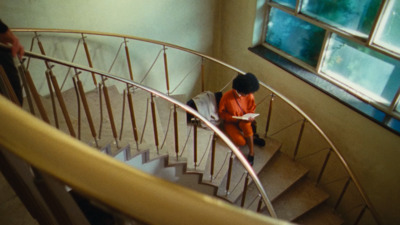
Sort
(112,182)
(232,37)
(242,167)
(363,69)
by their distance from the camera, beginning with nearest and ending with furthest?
(112,182), (363,69), (242,167), (232,37)

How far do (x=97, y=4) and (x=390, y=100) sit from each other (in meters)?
3.28

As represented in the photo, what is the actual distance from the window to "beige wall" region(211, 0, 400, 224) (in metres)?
0.22

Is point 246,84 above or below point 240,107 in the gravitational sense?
above

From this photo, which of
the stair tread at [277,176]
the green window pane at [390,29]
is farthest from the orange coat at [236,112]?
the green window pane at [390,29]

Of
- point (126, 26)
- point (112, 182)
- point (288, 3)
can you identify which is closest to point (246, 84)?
point (288, 3)

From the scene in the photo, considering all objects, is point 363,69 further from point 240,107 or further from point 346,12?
point 240,107

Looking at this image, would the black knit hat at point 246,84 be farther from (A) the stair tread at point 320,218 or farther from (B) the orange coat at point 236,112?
(A) the stair tread at point 320,218

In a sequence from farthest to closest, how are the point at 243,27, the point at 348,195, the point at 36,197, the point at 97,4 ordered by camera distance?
the point at 243,27 → the point at 348,195 → the point at 97,4 → the point at 36,197

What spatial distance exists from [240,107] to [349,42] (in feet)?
4.69

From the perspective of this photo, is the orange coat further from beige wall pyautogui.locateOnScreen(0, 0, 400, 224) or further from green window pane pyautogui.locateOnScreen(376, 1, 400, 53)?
green window pane pyautogui.locateOnScreen(376, 1, 400, 53)

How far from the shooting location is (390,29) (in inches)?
119

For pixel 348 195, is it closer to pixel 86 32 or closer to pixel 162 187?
pixel 86 32

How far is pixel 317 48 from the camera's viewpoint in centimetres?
376

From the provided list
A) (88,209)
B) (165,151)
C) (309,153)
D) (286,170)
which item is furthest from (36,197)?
(309,153)
